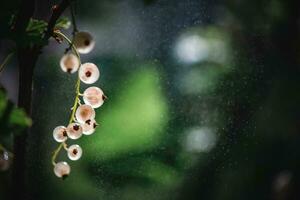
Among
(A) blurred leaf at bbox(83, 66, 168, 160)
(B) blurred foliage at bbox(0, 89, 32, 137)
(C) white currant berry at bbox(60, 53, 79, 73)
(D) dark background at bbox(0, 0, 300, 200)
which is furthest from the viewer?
(A) blurred leaf at bbox(83, 66, 168, 160)

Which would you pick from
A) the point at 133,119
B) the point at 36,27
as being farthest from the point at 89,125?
the point at 133,119

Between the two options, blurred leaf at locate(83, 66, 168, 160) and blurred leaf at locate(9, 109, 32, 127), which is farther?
blurred leaf at locate(83, 66, 168, 160)

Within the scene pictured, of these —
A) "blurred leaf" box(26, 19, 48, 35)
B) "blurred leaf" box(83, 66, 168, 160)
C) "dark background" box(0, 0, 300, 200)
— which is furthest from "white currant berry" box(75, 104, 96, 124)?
"blurred leaf" box(83, 66, 168, 160)

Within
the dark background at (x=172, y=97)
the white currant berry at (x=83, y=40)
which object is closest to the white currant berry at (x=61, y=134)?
the white currant berry at (x=83, y=40)

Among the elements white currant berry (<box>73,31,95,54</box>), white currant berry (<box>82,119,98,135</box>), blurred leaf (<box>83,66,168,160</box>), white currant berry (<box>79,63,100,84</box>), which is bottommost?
white currant berry (<box>82,119,98,135</box>)

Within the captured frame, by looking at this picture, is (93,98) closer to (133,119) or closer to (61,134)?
(61,134)

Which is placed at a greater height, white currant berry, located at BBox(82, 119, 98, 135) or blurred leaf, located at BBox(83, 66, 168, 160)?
blurred leaf, located at BBox(83, 66, 168, 160)

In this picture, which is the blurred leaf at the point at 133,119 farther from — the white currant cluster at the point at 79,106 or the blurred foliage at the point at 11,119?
the blurred foliage at the point at 11,119

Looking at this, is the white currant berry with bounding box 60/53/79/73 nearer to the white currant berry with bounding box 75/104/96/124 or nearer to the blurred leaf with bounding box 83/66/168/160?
the white currant berry with bounding box 75/104/96/124
